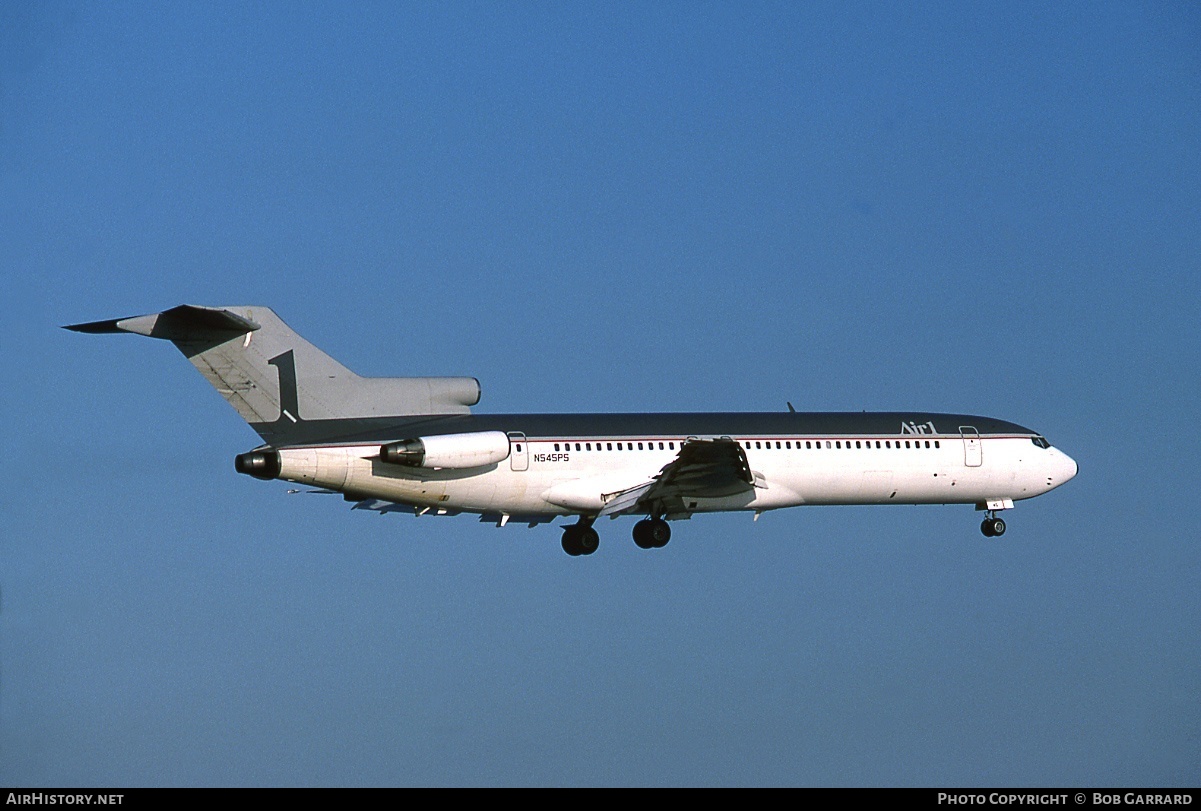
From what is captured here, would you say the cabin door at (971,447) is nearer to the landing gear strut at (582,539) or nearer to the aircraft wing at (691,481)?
the aircraft wing at (691,481)

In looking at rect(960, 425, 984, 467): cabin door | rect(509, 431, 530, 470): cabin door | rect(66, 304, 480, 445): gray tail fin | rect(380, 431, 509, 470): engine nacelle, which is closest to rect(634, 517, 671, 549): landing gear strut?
rect(509, 431, 530, 470): cabin door

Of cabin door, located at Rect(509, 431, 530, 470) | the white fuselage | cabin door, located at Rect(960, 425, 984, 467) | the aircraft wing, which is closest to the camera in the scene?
the white fuselage

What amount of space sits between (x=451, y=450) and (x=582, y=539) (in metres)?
6.10

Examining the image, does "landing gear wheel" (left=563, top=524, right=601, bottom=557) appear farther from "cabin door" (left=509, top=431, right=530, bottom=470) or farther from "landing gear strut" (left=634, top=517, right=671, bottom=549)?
"cabin door" (left=509, top=431, right=530, bottom=470)

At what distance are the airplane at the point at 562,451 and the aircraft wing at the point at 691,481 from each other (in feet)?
0.15

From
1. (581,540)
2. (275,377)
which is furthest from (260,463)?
(581,540)

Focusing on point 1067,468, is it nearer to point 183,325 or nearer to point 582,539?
point 582,539

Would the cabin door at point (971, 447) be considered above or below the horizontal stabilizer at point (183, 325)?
above

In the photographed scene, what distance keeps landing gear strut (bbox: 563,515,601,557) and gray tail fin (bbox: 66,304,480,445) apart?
17.8 feet

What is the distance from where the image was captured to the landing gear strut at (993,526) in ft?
149

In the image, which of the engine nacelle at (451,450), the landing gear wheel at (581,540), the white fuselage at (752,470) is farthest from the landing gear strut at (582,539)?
the engine nacelle at (451,450)

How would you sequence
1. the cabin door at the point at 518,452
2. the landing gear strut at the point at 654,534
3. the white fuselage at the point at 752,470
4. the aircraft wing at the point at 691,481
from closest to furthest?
the white fuselage at the point at 752,470 → the cabin door at the point at 518,452 → the aircraft wing at the point at 691,481 → the landing gear strut at the point at 654,534

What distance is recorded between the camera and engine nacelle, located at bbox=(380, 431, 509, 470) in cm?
3566
